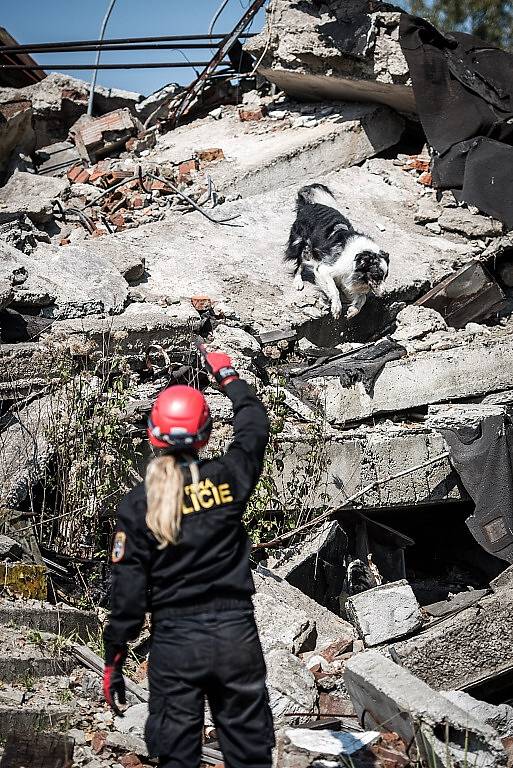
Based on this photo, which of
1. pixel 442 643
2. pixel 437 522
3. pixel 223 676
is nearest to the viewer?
pixel 223 676

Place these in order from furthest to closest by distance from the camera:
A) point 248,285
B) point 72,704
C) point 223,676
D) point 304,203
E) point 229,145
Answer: point 229,145
point 304,203
point 248,285
point 72,704
point 223,676

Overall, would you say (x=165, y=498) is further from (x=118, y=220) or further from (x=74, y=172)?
(x=74, y=172)

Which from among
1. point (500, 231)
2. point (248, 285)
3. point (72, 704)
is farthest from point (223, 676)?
point (500, 231)

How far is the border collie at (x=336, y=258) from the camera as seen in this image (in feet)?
27.5

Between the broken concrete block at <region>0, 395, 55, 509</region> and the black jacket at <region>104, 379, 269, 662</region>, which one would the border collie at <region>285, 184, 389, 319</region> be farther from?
the black jacket at <region>104, 379, 269, 662</region>

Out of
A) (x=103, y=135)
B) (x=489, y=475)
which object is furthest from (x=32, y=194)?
(x=489, y=475)

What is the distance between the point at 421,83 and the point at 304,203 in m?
1.83

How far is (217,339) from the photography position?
279 inches

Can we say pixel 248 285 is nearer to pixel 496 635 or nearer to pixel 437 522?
pixel 437 522

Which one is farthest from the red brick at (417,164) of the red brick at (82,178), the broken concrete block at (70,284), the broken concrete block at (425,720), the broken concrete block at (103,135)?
the broken concrete block at (425,720)

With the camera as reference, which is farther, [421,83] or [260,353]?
[421,83]

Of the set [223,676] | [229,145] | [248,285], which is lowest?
[223,676]

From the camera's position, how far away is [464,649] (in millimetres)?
4598

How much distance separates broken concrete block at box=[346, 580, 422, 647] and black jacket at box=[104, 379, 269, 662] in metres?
2.66
